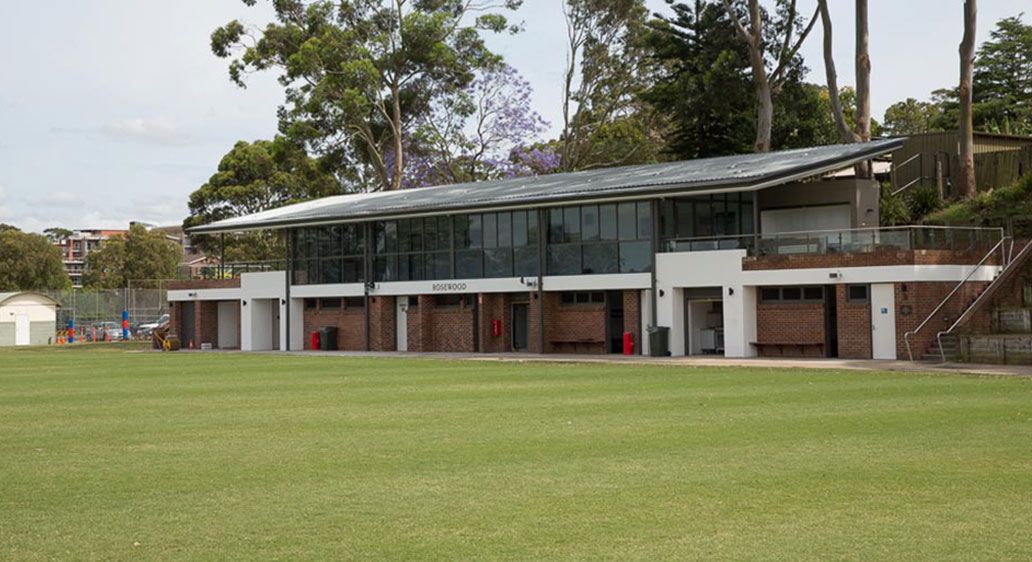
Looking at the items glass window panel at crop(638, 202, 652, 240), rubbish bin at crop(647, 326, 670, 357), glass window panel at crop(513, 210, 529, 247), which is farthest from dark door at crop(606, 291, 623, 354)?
glass window panel at crop(513, 210, 529, 247)

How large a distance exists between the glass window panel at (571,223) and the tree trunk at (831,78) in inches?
435

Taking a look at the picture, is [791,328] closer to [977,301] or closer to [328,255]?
[977,301]

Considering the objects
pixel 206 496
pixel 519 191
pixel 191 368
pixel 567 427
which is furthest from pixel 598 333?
pixel 206 496

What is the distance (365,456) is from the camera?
1414 centimetres

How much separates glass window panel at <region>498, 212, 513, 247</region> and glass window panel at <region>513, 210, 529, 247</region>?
7.2 inches

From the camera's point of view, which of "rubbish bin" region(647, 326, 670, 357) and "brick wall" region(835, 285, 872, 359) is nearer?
"brick wall" region(835, 285, 872, 359)

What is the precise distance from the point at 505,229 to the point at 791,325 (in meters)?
12.0

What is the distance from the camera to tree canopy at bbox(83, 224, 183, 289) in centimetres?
11231

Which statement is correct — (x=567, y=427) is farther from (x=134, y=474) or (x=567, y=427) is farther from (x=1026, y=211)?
(x=1026, y=211)

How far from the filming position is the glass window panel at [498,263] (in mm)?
46500

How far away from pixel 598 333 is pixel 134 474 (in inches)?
1247

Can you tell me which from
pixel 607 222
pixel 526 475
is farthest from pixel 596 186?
pixel 526 475

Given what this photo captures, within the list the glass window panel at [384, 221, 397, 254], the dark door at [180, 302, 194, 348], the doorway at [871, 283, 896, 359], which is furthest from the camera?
the dark door at [180, 302, 194, 348]

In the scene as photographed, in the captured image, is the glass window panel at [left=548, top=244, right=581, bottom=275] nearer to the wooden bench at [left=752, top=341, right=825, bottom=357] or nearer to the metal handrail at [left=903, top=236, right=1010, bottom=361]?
the wooden bench at [left=752, top=341, right=825, bottom=357]
